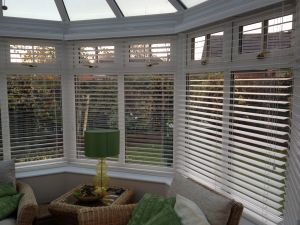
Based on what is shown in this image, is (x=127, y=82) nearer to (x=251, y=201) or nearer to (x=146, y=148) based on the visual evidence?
(x=146, y=148)

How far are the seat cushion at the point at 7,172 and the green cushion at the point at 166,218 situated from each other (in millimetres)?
1711

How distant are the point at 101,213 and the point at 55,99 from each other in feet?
5.80

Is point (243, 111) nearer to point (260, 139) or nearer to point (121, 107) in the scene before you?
point (260, 139)

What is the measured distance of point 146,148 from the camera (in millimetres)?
3344

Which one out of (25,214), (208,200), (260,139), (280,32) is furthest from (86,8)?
(208,200)

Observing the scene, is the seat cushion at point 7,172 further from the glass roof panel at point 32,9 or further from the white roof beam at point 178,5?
the white roof beam at point 178,5

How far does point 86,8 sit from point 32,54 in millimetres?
860

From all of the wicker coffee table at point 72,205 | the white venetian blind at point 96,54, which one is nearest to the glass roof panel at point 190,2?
the white venetian blind at point 96,54

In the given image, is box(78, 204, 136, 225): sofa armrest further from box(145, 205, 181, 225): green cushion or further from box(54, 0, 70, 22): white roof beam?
box(54, 0, 70, 22): white roof beam

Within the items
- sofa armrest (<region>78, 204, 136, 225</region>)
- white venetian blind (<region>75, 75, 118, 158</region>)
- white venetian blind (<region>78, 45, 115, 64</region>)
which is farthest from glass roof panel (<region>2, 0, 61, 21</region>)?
sofa armrest (<region>78, 204, 136, 225</region>)

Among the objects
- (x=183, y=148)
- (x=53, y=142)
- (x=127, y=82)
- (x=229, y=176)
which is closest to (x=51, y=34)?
(x=127, y=82)

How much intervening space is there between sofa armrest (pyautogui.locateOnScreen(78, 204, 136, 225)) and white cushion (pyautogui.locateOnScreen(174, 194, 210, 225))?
461 millimetres

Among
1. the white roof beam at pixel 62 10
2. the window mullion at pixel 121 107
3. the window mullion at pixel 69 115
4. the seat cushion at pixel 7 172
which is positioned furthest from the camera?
the window mullion at pixel 69 115

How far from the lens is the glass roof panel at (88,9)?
3.19 m
